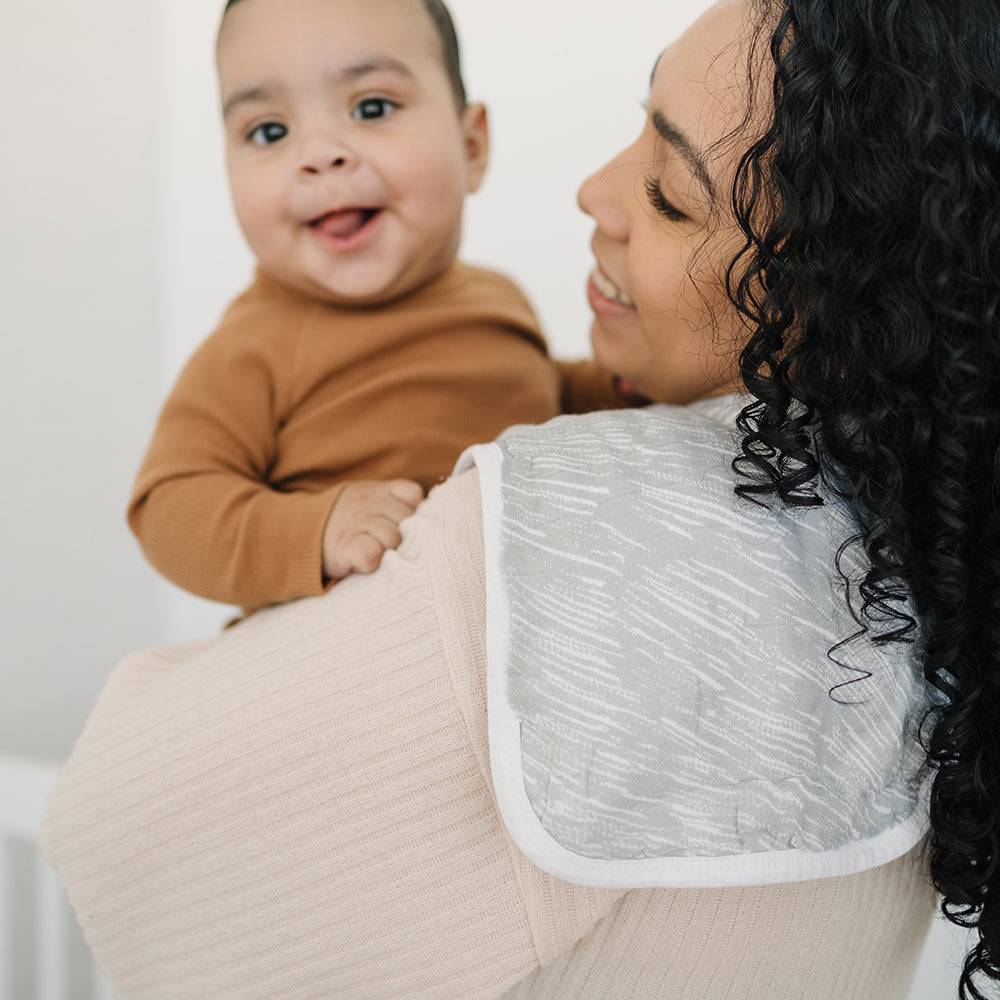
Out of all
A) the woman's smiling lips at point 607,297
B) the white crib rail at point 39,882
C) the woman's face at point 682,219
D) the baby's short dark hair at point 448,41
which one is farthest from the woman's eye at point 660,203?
the white crib rail at point 39,882

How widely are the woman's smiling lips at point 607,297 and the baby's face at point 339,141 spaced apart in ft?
0.80

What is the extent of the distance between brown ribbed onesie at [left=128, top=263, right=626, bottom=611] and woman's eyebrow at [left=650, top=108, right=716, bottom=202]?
1.33 ft

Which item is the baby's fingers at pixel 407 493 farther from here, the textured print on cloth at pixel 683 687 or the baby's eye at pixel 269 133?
the baby's eye at pixel 269 133

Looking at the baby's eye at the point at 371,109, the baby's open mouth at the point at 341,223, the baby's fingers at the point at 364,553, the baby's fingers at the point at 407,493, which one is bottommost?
the baby's fingers at the point at 407,493

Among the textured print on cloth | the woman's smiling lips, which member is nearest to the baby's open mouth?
the woman's smiling lips

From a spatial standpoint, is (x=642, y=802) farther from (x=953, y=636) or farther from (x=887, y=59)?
(x=887, y=59)

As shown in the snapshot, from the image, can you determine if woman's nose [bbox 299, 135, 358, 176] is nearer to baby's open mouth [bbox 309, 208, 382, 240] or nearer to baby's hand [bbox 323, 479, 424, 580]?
baby's open mouth [bbox 309, 208, 382, 240]

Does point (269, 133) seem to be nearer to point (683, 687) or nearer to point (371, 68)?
point (371, 68)

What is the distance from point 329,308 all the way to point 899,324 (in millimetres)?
682

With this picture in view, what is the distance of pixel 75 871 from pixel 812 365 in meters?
0.64

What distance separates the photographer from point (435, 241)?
1.25 meters

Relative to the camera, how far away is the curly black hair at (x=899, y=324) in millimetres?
700

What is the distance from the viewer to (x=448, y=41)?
1277 millimetres

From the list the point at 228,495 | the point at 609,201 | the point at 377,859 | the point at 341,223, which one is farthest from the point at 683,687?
the point at 341,223
